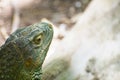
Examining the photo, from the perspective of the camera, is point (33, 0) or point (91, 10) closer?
point (91, 10)

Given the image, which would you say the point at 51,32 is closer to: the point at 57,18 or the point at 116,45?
the point at 116,45

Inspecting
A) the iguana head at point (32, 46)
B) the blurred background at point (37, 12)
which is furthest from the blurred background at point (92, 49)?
the blurred background at point (37, 12)

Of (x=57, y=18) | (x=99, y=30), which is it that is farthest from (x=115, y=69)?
(x=57, y=18)

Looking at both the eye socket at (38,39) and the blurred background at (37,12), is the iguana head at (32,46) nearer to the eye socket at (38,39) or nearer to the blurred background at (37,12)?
the eye socket at (38,39)

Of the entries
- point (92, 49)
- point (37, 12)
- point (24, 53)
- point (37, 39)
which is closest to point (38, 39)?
point (37, 39)

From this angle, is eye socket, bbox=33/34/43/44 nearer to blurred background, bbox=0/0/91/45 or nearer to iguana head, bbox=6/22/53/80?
iguana head, bbox=6/22/53/80

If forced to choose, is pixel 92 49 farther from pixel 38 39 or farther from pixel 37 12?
pixel 37 12

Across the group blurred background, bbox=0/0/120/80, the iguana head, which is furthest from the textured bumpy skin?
blurred background, bbox=0/0/120/80
